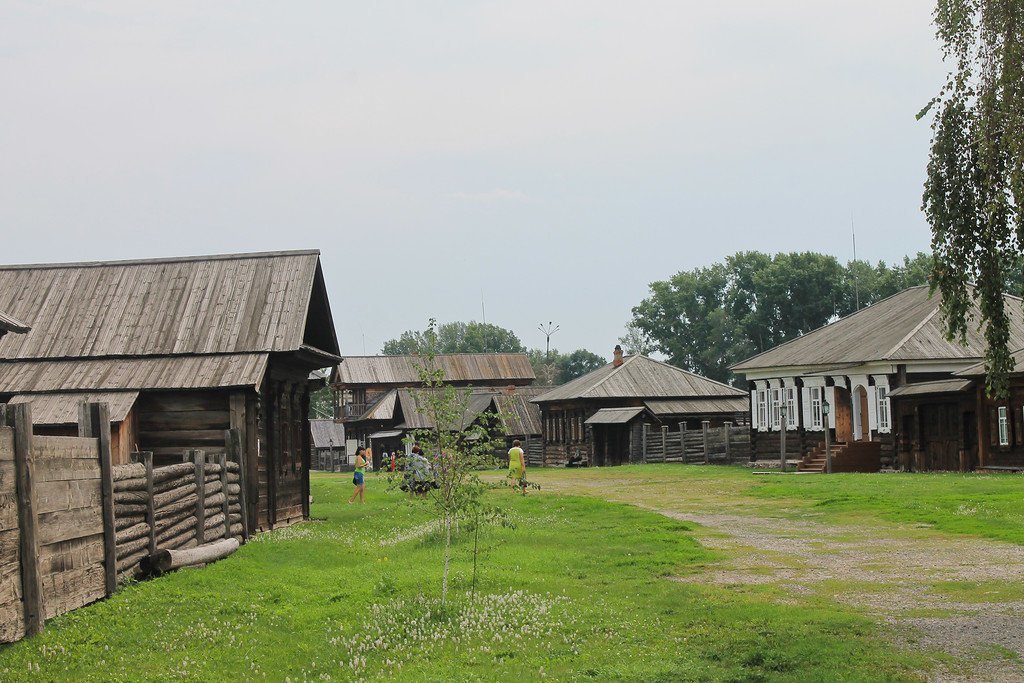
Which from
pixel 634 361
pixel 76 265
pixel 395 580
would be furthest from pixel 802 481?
pixel 634 361

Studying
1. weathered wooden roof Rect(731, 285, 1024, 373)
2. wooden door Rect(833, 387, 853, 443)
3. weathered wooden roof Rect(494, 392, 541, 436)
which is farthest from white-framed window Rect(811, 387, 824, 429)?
weathered wooden roof Rect(494, 392, 541, 436)

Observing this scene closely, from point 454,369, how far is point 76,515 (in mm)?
88072

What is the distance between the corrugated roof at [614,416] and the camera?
59.9 meters

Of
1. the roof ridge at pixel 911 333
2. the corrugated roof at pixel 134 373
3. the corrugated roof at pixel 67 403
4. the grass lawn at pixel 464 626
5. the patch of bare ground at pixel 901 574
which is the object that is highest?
the roof ridge at pixel 911 333

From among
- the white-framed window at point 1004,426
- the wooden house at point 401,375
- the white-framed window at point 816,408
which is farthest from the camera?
the wooden house at point 401,375

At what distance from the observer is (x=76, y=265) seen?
2758cm

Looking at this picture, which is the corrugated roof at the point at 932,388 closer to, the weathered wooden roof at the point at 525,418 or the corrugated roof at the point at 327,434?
the weathered wooden roof at the point at 525,418

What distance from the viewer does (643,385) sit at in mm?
65938

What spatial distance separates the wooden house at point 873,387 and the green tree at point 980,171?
2551cm

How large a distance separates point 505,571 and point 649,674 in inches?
242

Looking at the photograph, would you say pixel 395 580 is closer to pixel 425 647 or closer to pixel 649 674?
pixel 425 647

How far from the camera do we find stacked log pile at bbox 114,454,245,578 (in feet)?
47.9

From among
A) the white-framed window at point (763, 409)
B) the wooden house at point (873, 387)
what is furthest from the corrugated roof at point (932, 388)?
the white-framed window at point (763, 409)

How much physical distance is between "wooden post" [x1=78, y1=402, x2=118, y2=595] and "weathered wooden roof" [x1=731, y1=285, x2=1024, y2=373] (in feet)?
104
